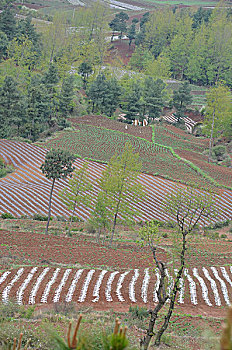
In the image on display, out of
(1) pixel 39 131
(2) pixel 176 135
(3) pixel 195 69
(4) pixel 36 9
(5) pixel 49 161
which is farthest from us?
(4) pixel 36 9

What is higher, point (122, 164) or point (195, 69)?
point (195, 69)

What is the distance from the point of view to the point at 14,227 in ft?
93.8

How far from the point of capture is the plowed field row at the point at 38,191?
3456 centimetres

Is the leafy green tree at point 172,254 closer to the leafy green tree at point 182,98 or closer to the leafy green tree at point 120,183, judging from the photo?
the leafy green tree at point 120,183

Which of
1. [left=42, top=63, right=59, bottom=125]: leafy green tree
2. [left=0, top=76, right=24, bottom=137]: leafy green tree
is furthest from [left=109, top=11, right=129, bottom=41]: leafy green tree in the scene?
[left=0, top=76, right=24, bottom=137]: leafy green tree

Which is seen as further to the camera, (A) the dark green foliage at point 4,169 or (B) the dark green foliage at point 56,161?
(A) the dark green foliage at point 4,169

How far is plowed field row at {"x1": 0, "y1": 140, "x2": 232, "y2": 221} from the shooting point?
34562 mm

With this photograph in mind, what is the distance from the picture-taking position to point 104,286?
17797 millimetres

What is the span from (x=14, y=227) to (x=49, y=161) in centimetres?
533

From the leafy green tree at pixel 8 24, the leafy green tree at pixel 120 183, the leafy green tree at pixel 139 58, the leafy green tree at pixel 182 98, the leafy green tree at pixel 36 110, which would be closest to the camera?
the leafy green tree at pixel 120 183

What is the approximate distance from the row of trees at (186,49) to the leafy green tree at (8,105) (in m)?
43.0

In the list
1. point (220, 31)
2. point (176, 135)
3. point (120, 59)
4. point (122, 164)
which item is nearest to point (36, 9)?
point (120, 59)

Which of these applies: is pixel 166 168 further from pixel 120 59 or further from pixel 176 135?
pixel 120 59

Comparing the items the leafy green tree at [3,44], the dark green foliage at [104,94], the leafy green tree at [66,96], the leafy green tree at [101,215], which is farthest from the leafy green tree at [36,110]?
the leafy green tree at [101,215]
